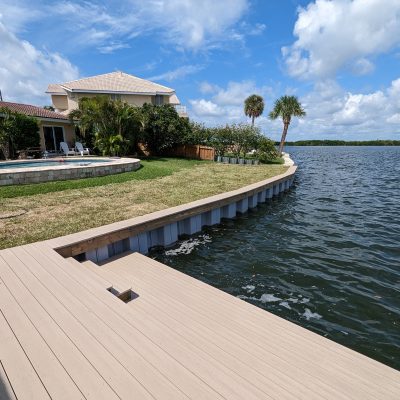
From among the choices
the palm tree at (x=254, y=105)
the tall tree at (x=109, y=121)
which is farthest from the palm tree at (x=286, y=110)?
the tall tree at (x=109, y=121)

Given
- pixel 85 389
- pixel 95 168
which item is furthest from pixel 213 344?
pixel 95 168

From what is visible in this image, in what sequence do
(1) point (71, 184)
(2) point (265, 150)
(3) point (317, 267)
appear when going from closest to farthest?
(3) point (317, 267), (1) point (71, 184), (2) point (265, 150)

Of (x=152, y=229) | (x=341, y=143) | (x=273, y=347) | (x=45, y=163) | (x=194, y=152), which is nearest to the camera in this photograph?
(x=273, y=347)

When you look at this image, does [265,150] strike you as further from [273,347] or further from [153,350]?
[153,350]

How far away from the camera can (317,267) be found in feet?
19.0

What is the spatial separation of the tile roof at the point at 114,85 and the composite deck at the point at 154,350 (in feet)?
84.7

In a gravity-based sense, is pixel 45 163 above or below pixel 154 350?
above

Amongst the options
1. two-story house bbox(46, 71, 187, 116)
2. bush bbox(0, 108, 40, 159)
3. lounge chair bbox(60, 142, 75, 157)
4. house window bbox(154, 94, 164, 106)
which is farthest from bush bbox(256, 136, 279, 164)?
bush bbox(0, 108, 40, 159)

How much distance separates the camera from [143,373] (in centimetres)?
214

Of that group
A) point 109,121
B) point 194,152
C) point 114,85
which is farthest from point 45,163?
point 114,85

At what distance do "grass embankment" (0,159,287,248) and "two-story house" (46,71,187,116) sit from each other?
17119 mm

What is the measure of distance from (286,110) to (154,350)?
35083 mm

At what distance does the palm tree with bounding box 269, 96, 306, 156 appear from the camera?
108 feet

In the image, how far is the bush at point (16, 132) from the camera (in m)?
15.8
